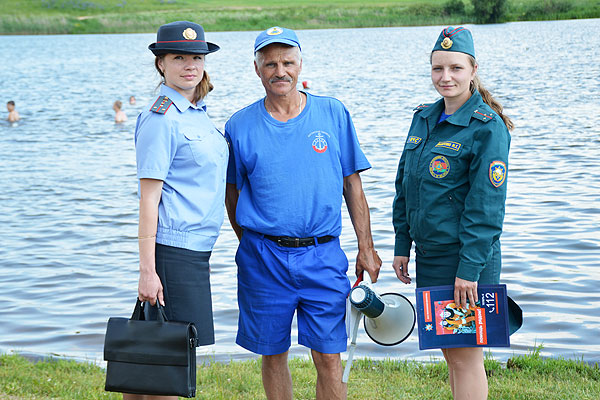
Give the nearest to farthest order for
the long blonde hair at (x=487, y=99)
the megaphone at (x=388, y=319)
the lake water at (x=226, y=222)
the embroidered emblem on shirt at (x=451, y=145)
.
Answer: the embroidered emblem on shirt at (x=451, y=145)
the long blonde hair at (x=487, y=99)
the megaphone at (x=388, y=319)
the lake water at (x=226, y=222)

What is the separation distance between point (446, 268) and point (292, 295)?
740mm

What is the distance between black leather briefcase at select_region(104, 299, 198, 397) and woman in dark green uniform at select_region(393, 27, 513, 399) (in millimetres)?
1132

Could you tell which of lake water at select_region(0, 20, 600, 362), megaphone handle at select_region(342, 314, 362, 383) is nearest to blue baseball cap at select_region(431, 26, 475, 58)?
megaphone handle at select_region(342, 314, 362, 383)

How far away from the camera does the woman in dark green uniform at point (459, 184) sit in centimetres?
306

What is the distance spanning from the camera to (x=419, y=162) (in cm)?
330

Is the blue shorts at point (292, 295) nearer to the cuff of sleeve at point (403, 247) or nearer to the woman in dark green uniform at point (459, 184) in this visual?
the cuff of sleeve at point (403, 247)

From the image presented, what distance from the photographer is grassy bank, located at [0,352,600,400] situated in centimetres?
402

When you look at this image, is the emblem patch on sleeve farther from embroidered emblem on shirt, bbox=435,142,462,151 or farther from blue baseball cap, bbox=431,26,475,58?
blue baseball cap, bbox=431,26,475,58

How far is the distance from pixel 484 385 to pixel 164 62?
6.71ft

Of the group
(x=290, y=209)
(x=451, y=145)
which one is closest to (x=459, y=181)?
(x=451, y=145)

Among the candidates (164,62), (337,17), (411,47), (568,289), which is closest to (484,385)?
(164,62)

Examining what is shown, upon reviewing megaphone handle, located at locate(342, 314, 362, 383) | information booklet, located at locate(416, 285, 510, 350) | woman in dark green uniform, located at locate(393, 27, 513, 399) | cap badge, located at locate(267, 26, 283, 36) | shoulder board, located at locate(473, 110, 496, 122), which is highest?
cap badge, located at locate(267, 26, 283, 36)

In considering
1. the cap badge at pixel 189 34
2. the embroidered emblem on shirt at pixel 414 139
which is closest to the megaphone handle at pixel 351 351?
the embroidered emblem on shirt at pixel 414 139

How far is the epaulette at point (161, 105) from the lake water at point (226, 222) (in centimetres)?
255
